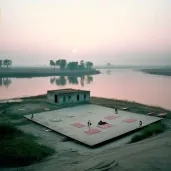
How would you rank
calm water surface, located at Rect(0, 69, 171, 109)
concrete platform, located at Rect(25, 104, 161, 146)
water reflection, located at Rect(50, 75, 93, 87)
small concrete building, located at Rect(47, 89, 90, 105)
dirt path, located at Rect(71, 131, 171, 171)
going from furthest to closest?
water reflection, located at Rect(50, 75, 93, 87) → calm water surface, located at Rect(0, 69, 171, 109) → small concrete building, located at Rect(47, 89, 90, 105) → concrete platform, located at Rect(25, 104, 161, 146) → dirt path, located at Rect(71, 131, 171, 171)

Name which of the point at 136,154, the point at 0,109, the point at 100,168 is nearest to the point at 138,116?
the point at 136,154

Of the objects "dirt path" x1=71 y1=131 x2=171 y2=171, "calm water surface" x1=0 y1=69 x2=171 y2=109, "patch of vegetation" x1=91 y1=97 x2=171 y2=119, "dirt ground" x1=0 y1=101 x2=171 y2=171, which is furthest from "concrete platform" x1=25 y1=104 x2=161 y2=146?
"calm water surface" x1=0 y1=69 x2=171 y2=109

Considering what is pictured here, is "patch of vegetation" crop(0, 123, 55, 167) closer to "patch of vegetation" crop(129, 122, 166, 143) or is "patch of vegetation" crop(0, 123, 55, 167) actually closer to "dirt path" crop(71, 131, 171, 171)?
"dirt path" crop(71, 131, 171, 171)

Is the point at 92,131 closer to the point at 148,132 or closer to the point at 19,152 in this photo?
the point at 148,132

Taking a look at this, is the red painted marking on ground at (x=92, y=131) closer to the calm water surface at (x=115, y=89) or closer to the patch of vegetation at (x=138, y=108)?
the patch of vegetation at (x=138, y=108)

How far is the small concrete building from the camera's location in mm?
33625

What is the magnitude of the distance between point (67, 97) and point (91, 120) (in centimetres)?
1021

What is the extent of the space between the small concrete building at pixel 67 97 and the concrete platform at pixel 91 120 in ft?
9.47

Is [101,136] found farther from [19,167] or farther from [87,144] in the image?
[19,167]

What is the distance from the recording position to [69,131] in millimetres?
20922

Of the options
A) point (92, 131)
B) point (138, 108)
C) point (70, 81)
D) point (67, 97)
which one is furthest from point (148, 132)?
point (70, 81)

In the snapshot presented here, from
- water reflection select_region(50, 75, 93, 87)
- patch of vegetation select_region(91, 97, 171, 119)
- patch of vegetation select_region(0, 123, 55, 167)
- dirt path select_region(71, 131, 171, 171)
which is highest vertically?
water reflection select_region(50, 75, 93, 87)

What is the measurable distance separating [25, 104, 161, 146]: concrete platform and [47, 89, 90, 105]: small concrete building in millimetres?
2887

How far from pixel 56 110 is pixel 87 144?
13.9 meters
